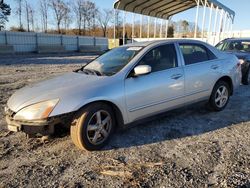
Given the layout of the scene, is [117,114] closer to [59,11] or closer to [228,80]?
[228,80]

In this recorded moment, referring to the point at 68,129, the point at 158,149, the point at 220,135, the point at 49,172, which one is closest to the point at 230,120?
the point at 220,135

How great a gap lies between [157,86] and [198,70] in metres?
1.21

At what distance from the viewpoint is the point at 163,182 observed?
10.4ft

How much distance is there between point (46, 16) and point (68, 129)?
166 feet

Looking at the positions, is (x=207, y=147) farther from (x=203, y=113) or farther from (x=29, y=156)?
(x=29, y=156)

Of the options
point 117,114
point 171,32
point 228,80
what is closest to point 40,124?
point 117,114

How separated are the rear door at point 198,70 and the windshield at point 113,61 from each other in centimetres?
106

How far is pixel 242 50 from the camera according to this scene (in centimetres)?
958

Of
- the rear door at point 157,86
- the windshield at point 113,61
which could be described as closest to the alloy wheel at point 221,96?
the rear door at point 157,86

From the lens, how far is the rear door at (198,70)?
5.12m

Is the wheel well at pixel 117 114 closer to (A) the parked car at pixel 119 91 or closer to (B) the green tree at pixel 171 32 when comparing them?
(A) the parked car at pixel 119 91

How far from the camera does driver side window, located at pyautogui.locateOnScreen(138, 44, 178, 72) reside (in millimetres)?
4613

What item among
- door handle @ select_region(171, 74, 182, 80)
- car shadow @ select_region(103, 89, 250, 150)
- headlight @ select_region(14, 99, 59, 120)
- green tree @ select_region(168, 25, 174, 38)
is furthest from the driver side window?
green tree @ select_region(168, 25, 174, 38)

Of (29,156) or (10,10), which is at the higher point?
(10,10)
